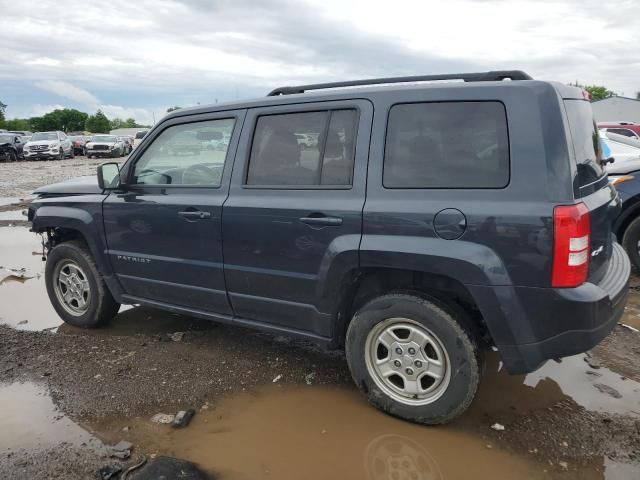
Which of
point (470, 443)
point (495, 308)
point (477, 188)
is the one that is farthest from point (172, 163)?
point (470, 443)

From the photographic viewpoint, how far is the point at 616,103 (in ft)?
153

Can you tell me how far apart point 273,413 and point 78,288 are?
2.42 m

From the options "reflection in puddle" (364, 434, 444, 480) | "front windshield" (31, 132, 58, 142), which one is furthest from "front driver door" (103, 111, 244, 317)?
"front windshield" (31, 132, 58, 142)

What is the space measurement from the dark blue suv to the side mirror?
31mm

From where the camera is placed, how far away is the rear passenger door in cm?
308

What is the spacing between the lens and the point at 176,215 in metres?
3.76

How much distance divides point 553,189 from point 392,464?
1.67 meters

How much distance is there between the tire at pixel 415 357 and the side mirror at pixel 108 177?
2347 millimetres

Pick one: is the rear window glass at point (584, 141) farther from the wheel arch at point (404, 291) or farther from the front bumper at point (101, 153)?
the front bumper at point (101, 153)

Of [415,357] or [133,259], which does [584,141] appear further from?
[133,259]

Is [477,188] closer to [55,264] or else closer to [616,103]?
[55,264]

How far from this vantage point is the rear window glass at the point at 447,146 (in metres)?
2.70

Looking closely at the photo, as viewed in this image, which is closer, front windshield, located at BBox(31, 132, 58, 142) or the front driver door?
the front driver door

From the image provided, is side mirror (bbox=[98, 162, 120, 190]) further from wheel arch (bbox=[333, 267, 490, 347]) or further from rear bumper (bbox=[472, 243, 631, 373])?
rear bumper (bbox=[472, 243, 631, 373])
